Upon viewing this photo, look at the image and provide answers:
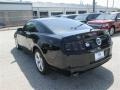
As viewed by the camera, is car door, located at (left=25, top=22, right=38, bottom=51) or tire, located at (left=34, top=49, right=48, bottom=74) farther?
car door, located at (left=25, top=22, right=38, bottom=51)

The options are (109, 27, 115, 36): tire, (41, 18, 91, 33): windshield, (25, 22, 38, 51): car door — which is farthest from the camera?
(109, 27, 115, 36): tire

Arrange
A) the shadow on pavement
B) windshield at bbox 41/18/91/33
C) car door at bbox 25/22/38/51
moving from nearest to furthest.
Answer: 1. the shadow on pavement
2. windshield at bbox 41/18/91/33
3. car door at bbox 25/22/38/51

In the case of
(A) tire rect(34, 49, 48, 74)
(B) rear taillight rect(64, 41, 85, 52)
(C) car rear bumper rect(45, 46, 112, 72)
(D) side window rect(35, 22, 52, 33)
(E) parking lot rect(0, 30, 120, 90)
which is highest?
(D) side window rect(35, 22, 52, 33)

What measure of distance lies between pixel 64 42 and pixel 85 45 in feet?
1.55

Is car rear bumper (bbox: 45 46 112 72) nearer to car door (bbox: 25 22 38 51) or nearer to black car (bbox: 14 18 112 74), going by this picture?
black car (bbox: 14 18 112 74)

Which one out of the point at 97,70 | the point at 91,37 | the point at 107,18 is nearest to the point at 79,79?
the point at 97,70

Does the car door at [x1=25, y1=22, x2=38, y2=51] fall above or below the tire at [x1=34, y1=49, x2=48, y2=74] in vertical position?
above

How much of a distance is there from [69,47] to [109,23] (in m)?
7.52

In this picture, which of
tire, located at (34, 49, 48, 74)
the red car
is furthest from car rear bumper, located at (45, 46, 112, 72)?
the red car

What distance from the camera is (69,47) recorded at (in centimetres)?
387

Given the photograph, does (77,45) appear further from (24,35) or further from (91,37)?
(24,35)

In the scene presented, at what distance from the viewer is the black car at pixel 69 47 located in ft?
12.6

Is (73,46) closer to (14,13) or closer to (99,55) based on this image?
(99,55)

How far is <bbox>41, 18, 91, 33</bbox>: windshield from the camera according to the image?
4895 mm
